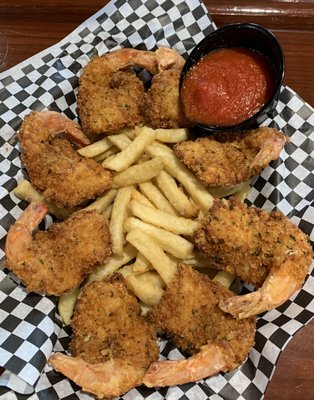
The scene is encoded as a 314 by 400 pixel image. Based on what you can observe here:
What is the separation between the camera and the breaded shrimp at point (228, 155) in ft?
8.19

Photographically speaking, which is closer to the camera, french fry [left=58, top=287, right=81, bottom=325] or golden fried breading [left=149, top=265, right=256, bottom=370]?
golden fried breading [left=149, top=265, right=256, bottom=370]

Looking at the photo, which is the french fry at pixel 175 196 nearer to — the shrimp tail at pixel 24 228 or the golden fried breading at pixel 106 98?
the golden fried breading at pixel 106 98

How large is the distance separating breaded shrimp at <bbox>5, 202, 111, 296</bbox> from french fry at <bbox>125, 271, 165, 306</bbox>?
16 centimetres

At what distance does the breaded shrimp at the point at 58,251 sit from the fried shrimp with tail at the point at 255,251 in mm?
459

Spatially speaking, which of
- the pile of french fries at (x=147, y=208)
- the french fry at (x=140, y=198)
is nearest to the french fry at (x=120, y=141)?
the pile of french fries at (x=147, y=208)

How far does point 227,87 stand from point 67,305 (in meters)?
1.23

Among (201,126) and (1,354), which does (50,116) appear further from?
(1,354)

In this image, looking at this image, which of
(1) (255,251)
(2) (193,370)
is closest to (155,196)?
(1) (255,251)

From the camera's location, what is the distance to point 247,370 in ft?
7.84

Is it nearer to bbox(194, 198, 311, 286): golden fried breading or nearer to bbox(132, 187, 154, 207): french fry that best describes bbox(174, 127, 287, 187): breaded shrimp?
bbox(194, 198, 311, 286): golden fried breading

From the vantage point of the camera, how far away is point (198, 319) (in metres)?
2.36

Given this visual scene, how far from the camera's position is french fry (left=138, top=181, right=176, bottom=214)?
8.58 feet

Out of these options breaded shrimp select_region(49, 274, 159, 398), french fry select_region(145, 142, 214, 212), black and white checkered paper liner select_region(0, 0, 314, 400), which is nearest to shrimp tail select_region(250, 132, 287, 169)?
black and white checkered paper liner select_region(0, 0, 314, 400)

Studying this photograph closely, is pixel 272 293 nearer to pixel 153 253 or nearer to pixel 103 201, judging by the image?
pixel 153 253
